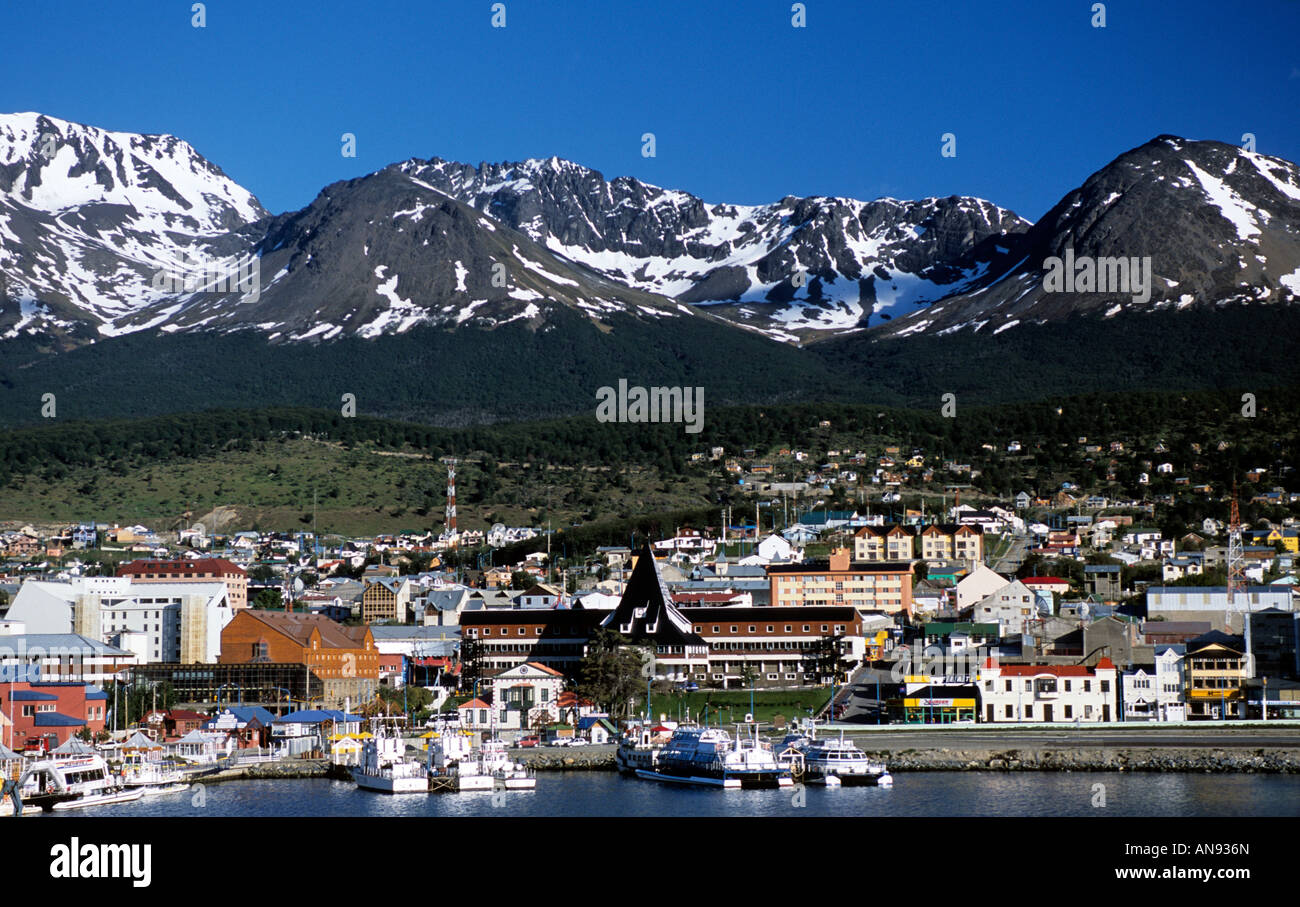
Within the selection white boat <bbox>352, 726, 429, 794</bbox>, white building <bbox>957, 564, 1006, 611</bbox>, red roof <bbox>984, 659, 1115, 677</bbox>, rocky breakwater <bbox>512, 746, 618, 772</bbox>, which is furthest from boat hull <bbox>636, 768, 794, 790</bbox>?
white building <bbox>957, 564, 1006, 611</bbox>

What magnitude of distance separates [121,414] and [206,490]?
6014cm

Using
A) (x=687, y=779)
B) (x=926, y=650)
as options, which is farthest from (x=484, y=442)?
(x=687, y=779)

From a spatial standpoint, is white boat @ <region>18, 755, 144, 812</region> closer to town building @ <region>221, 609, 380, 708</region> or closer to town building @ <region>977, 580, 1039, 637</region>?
town building @ <region>221, 609, 380, 708</region>

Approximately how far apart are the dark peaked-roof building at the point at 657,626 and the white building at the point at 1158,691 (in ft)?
55.6

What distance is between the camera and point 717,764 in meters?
43.9

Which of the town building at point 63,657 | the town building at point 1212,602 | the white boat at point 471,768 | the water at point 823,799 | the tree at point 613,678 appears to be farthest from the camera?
the town building at point 1212,602

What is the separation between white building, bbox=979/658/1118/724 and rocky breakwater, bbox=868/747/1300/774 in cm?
961

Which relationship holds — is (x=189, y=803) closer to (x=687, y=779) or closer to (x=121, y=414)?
(x=687, y=779)

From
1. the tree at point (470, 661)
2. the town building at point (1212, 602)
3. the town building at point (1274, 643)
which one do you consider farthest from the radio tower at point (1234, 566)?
the tree at point (470, 661)

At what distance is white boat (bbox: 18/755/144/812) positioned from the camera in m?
41.1

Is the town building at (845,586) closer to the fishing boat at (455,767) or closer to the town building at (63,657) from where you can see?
the town building at (63,657)

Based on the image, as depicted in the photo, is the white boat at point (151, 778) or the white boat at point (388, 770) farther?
the white boat at point (151, 778)

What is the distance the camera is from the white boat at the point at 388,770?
43.6 meters

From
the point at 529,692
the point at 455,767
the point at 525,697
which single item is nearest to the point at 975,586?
the point at 529,692
